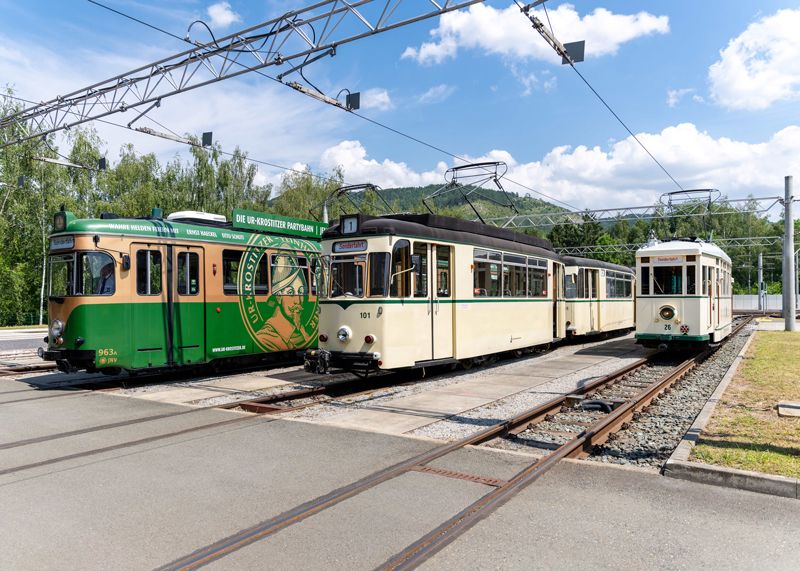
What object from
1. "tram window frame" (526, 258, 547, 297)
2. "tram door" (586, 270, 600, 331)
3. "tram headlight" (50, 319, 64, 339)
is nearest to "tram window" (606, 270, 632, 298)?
"tram door" (586, 270, 600, 331)

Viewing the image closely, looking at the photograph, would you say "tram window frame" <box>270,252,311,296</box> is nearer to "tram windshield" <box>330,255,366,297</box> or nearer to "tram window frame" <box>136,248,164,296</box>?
"tram window frame" <box>136,248,164,296</box>

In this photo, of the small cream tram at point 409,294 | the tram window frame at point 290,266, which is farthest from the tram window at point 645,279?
the tram window frame at point 290,266

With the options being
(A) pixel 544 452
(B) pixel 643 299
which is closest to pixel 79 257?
(A) pixel 544 452

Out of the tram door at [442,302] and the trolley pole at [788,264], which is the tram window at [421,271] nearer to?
the tram door at [442,302]

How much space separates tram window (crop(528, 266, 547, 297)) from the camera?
52.6ft

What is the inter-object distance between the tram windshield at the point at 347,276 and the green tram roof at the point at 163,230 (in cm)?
330

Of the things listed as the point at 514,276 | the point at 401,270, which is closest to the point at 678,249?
the point at 514,276

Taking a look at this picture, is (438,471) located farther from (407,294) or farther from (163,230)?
(163,230)

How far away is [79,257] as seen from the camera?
11.6 m

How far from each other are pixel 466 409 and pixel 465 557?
520 cm

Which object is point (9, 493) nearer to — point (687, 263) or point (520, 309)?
point (520, 309)

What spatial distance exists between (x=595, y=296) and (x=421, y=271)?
1326cm

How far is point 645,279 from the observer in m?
17.1

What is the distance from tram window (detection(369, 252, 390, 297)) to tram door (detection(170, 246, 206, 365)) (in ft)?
13.9
